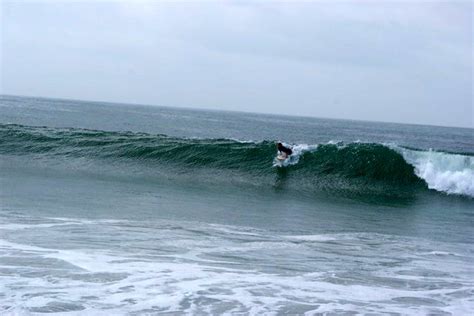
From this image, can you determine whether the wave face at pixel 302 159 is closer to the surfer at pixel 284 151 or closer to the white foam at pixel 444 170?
the white foam at pixel 444 170

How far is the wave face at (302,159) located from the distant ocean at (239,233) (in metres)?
0.07

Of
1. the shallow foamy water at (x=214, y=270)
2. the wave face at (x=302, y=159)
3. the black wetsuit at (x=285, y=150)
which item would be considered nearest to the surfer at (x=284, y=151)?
the black wetsuit at (x=285, y=150)

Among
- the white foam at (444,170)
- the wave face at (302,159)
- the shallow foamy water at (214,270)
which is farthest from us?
the wave face at (302,159)

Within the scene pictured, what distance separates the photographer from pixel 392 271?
30.1 ft

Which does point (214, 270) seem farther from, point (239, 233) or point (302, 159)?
point (302, 159)

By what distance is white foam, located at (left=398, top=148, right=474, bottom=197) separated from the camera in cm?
2108

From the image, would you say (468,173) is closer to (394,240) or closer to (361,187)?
(361,187)

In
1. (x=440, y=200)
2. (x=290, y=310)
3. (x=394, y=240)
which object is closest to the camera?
(x=290, y=310)

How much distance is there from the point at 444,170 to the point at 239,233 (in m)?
13.7

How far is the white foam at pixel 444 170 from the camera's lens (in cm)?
2108

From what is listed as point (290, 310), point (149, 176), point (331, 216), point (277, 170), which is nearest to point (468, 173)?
point (277, 170)

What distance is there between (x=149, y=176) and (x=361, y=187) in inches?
276

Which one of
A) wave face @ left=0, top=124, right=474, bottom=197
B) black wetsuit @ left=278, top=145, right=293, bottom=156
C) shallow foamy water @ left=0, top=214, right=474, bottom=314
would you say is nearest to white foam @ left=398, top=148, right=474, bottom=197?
wave face @ left=0, top=124, right=474, bottom=197

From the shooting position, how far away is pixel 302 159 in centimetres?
2350
